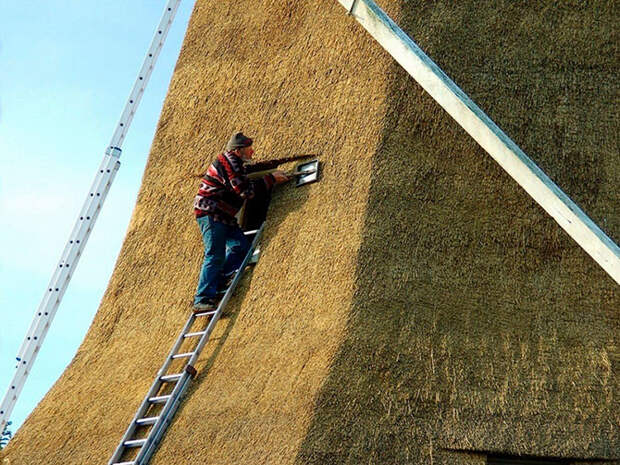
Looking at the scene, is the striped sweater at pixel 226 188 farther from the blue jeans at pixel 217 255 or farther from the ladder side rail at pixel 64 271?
the ladder side rail at pixel 64 271

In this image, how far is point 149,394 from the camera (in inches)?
294

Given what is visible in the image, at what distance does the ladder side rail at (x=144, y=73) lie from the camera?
950 cm

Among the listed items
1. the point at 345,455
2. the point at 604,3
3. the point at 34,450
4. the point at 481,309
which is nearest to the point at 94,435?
the point at 34,450

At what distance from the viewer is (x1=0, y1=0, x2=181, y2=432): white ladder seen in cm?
871

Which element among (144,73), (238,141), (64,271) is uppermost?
(144,73)

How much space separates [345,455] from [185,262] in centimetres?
255

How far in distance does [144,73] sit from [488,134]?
13.5ft

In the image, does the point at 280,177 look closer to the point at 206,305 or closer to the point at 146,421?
the point at 206,305

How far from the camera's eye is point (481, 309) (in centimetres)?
703

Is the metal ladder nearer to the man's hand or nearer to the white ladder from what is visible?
the man's hand

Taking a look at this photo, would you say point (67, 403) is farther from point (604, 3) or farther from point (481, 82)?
point (604, 3)

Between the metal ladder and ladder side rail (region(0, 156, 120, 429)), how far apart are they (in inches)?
62.1

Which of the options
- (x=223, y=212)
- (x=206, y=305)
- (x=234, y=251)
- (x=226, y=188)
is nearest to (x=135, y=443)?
(x=206, y=305)

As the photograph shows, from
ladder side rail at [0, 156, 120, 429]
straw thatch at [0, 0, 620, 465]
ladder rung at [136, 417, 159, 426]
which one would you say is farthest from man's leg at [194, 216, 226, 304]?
ladder side rail at [0, 156, 120, 429]
